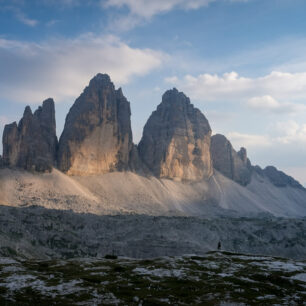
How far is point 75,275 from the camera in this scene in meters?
41.6

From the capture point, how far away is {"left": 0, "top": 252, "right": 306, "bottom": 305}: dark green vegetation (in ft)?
105

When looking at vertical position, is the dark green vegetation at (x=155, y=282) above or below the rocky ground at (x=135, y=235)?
above

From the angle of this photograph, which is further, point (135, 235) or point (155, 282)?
point (135, 235)

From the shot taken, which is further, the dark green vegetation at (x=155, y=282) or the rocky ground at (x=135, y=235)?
the rocky ground at (x=135, y=235)

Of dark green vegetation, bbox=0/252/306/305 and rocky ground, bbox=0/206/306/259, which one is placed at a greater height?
dark green vegetation, bbox=0/252/306/305

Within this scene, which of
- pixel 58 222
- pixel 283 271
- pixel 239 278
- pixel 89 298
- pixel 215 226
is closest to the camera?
pixel 89 298

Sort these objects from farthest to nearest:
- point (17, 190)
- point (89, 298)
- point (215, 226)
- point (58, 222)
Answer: point (17, 190) < point (215, 226) < point (58, 222) < point (89, 298)

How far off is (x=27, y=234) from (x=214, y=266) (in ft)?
276

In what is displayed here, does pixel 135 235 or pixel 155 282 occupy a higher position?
pixel 155 282

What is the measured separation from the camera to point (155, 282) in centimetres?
3819

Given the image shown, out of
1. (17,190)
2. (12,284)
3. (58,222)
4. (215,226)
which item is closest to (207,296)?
(12,284)

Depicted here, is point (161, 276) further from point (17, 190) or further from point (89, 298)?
point (17, 190)

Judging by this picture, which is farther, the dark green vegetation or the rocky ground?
the rocky ground

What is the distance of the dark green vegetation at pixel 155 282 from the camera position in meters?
31.9
